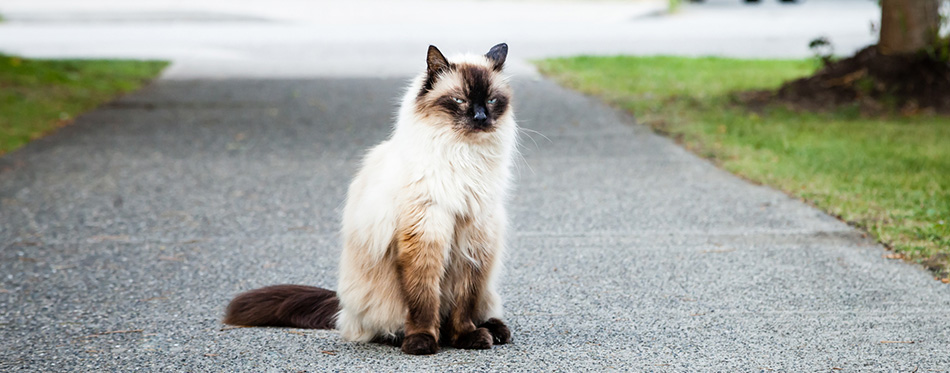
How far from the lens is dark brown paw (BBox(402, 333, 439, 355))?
4.07 meters

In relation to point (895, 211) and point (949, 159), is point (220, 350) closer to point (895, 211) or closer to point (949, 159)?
point (895, 211)

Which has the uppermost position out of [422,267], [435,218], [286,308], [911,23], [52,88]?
[911,23]

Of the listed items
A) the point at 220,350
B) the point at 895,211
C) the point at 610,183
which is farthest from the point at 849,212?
the point at 220,350

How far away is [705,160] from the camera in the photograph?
8.98 metres

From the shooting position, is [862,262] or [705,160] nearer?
[862,262]

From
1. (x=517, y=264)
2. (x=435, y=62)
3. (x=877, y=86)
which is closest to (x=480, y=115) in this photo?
(x=435, y=62)

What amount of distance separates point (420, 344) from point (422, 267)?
1.15 ft

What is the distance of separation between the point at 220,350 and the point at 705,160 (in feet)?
19.3

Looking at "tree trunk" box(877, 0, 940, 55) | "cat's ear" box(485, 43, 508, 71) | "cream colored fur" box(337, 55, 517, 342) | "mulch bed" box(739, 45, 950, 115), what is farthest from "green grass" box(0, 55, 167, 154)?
"tree trunk" box(877, 0, 940, 55)

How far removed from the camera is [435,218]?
3938 mm

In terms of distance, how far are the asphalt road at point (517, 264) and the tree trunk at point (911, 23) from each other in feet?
10.5

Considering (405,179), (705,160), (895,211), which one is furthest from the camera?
(705,160)

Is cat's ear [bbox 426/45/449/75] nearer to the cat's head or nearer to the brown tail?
the cat's head

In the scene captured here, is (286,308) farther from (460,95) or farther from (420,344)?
(460,95)
